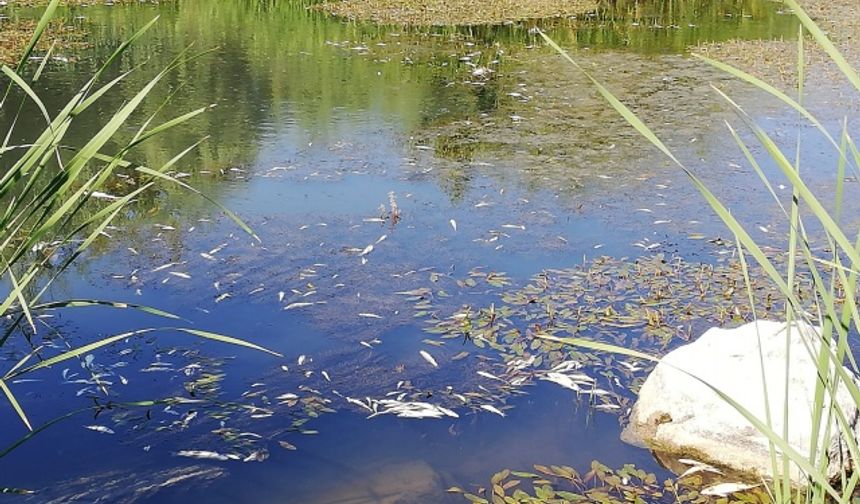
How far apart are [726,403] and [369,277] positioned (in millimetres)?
1997

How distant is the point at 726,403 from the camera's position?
3.12m

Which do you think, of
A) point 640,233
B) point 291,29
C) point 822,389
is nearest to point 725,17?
point 291,29

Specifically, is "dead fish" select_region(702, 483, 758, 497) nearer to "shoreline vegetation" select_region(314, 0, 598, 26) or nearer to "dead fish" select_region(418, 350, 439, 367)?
"dead fish" select_region(418, 350, 439, 367)

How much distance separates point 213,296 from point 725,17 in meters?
12.2

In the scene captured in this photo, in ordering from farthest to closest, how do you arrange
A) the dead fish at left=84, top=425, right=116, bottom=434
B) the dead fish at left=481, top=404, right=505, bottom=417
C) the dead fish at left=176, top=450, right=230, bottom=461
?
the dead fish at left=481, top=404, right=505, bottom=417 → the dead fish at left=84, top=425, right=116, bottom=434 → the dead fish at left=176, top=450, right=230, bottom=461

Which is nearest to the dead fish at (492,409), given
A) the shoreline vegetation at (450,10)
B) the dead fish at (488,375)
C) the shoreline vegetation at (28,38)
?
the dead fish at (488,375)

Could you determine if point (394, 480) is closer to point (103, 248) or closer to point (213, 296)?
point (213, 296)

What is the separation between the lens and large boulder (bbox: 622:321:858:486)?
3.08 m

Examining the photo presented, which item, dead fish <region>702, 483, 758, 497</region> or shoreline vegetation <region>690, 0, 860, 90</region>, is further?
shoreline vegetation <region>690, 0, 860, 90</region>

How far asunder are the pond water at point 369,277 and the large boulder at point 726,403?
0.15 meters

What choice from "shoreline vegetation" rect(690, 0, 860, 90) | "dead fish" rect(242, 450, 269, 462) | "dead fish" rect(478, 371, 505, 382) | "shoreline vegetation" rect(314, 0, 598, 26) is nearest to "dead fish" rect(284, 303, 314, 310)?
"dead fish" rect(478, 371, 505, 382)

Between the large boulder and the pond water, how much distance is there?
15 centimetres

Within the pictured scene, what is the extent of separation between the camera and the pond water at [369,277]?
316cm

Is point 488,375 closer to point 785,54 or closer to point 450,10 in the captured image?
point 785,54
